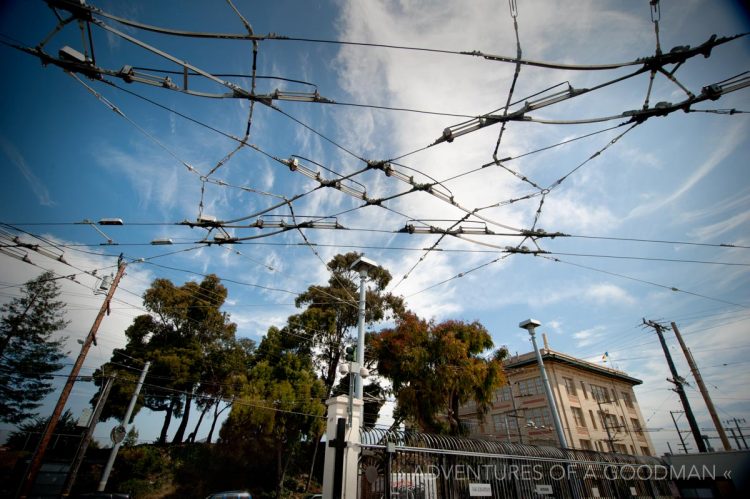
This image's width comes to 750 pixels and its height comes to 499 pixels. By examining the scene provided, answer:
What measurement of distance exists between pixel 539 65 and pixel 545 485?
425 inches

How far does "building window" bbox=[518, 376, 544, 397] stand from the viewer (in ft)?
100

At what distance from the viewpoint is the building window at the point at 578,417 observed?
29459mm

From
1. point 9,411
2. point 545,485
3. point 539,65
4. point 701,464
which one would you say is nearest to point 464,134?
point 539,65

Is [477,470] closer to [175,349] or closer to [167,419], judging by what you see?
[175,349]

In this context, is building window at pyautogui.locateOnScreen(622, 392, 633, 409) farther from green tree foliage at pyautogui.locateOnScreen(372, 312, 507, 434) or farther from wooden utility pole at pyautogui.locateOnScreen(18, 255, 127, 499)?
wooden utility pole at pyautogui.locateOnScreen(18, 255, 127, 499)

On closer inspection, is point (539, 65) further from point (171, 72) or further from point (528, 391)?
point (528, 391)

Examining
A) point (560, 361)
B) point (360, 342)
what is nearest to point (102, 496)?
point (360, 342)

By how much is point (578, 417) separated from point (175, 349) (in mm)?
36901

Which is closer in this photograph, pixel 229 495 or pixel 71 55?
pixel 71 55

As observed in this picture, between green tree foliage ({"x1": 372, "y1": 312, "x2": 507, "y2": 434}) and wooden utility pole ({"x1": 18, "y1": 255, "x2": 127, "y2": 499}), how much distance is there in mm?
14432

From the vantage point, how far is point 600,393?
3403cm

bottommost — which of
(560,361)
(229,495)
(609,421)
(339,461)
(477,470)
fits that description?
(229,495)

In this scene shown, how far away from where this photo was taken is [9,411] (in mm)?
24766

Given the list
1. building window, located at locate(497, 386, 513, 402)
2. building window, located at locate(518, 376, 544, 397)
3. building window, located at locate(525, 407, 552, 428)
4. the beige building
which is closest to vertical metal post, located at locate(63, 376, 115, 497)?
the beige building
